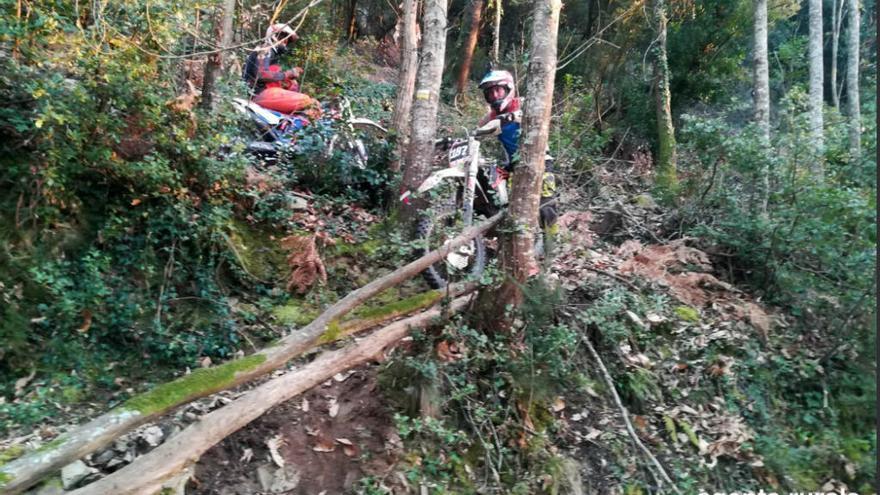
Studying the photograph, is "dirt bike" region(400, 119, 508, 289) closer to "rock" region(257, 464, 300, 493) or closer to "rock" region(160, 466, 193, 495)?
"rock" region(257, 464, 300, 493)

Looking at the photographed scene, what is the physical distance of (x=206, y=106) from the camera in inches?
249

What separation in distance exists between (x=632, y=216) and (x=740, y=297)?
87.6 inches

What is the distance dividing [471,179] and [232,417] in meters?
3.49

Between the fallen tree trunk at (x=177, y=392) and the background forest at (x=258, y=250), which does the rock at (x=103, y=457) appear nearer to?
the fallen tree trunk at (x=177, y=392)

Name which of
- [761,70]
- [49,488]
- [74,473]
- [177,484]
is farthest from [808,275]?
[49,488]

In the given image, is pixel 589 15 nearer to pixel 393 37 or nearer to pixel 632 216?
pixel 393 37

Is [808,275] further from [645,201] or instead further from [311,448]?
[311,448]

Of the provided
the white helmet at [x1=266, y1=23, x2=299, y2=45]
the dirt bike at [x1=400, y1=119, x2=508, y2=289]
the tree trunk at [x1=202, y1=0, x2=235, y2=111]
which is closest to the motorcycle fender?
the dirt bike at [x1=400, y1=119, x2=508, y2=289]

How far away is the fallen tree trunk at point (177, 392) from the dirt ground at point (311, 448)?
468 mm

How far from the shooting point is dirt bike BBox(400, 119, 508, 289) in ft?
18.3

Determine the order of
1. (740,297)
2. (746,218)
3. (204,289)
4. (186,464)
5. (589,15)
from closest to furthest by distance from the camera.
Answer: (186,464) < (204,289) < (740,297) < (746,218) < (589,15)

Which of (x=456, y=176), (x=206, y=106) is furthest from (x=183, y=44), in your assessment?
(x=456, y=176)

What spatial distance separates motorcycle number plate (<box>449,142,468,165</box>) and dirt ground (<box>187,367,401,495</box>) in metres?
2.84

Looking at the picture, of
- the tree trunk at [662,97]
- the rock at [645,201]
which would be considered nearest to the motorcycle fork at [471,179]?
the rock at [645,201]
